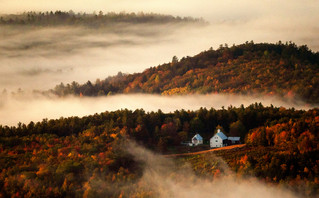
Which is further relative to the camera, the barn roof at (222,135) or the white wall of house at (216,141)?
the barn roof at (222,135)

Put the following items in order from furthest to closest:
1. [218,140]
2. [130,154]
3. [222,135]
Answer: [222,135] → [218,140] → [130,154]

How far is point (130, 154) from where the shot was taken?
128m

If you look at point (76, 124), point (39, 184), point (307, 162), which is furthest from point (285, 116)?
point (39, 184)

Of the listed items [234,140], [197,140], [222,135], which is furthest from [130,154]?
[234,140]

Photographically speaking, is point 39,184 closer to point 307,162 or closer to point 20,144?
point 20,144

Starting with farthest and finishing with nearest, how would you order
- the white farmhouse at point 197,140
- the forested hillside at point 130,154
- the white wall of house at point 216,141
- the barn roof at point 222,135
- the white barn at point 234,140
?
the white farmhouse at point 197,140 < the white barn at point 234,140 < the barn roof at point 222,135 < the white wall of house at point 216,141 < the forested hillside at point 130,154

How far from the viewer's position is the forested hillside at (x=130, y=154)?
109438 millimetres

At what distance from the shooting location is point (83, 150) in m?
128

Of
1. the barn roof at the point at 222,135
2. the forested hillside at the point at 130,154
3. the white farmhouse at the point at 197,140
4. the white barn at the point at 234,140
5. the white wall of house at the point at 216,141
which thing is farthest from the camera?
the white farmhouse at the point at 197,140

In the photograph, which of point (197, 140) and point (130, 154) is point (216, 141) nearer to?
point (197, 140)

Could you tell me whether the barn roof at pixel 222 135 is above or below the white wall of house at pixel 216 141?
above

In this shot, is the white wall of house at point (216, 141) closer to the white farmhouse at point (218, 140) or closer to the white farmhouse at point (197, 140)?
the white farmhouse at point (218, 140)

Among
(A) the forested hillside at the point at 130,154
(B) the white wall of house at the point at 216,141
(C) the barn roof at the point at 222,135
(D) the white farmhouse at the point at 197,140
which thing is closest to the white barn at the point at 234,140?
(C) the barn roof at the point at 222,135

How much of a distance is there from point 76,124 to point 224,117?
127ft
